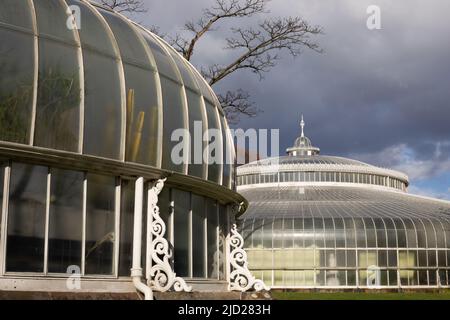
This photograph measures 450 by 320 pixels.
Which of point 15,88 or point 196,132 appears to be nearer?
point 15,88

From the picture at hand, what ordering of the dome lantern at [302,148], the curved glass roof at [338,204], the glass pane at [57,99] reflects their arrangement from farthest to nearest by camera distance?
the dome lantern at [302,148]
the curved glass roof at [338,204]
the glass pane at [57,99]

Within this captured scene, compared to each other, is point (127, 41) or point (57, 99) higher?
point (127, 41)

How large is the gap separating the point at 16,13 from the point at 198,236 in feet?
19.7

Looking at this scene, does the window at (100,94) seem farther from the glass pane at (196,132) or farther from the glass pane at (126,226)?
the glass pane at (196,132)

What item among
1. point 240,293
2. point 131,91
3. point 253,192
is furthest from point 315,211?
point 131,91

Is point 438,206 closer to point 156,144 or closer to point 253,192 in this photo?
point 253,192

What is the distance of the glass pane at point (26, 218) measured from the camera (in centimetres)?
1170

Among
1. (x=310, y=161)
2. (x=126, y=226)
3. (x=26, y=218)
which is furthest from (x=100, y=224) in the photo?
(x=310, y=161)

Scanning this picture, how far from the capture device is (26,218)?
469 inches

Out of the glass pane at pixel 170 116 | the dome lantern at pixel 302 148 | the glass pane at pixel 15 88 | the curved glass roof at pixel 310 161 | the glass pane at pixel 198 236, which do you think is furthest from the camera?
the dome lantern at pixel 302 148

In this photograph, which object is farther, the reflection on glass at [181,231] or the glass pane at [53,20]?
the reflection on glass at [181,231]

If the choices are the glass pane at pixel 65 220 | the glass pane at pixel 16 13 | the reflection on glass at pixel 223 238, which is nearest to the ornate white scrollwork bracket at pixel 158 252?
the glass pane at pixel 65 220

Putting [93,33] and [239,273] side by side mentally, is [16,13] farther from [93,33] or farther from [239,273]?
[239,273]

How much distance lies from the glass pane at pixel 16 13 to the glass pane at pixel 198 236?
16.7ft
